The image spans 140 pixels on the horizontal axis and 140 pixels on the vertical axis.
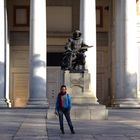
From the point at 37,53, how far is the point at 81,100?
9847mm

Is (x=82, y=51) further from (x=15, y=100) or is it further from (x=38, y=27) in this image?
(x=15, y=100)

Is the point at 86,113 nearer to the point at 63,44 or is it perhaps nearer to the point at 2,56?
the point at 2,56

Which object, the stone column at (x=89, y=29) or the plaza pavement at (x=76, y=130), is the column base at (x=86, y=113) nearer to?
the plaza pavement at (x=76, y=130)

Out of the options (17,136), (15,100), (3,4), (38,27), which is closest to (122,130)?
(17,136)

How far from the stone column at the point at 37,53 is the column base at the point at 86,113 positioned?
9.41 metres

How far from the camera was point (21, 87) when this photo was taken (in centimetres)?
4175

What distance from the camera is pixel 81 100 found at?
82.4 ft

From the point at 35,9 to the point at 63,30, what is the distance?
25.8 feet

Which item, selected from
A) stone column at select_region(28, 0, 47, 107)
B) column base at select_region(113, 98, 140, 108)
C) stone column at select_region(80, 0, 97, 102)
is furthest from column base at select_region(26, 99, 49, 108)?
column base at select_region(113, 98, 140, 108)

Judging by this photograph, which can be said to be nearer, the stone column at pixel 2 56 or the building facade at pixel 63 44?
the stone column at pixel 2 56

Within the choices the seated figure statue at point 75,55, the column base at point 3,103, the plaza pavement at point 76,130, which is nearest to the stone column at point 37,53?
the column base at point 3,103

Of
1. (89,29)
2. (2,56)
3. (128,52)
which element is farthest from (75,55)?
(128,52)

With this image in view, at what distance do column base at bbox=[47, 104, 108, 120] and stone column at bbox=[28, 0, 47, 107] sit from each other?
30.9 ft

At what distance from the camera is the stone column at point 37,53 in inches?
1344
